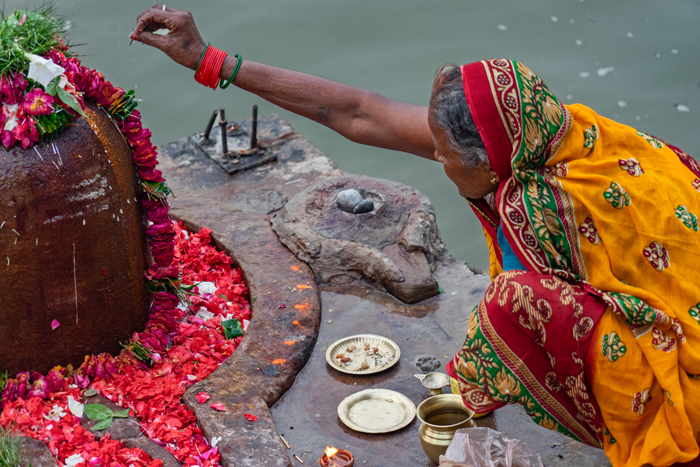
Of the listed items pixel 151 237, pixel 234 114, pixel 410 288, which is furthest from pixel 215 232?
pixel 234 114

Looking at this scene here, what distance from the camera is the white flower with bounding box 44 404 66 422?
119 inches

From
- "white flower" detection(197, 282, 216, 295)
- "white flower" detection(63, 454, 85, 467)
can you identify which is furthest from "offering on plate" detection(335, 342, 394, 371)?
"white flower" detection(63, 454, 85, 467)

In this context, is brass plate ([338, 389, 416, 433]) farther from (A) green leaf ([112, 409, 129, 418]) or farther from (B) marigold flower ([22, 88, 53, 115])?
(B) marigold flower ([22, 88, 53, 115])

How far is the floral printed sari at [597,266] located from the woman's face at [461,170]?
81 mm

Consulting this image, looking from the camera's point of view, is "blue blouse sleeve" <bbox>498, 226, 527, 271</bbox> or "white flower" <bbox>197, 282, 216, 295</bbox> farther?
"white flower" <bbox>197, 282, 216, 295</bbox>

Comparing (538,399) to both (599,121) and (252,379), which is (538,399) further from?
(252,379)

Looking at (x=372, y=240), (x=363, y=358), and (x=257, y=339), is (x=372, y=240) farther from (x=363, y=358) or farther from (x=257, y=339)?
(x=257, y=339)

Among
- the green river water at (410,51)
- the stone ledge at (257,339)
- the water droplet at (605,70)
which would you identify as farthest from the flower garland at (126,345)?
the water droplet at (605,70)

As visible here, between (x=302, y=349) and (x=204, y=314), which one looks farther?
(x=204, y=314)

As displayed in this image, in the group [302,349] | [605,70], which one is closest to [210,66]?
[302,349]

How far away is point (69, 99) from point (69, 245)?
0.63 meters

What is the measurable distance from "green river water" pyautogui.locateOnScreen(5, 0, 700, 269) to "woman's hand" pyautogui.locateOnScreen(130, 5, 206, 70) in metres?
4.58

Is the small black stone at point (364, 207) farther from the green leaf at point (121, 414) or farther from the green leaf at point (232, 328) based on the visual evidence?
the green leaf at point (121, 414)

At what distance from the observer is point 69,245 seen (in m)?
3.02
